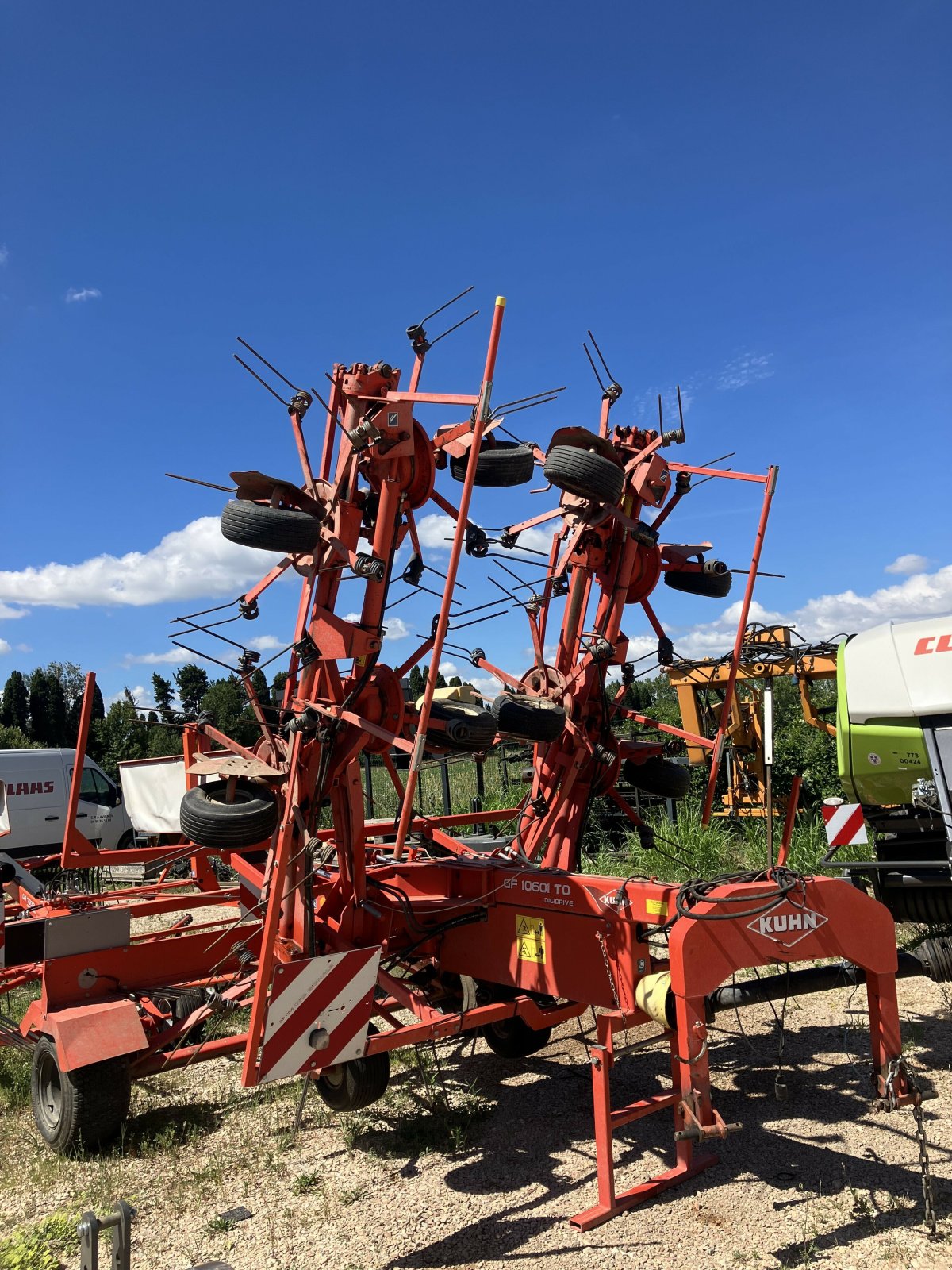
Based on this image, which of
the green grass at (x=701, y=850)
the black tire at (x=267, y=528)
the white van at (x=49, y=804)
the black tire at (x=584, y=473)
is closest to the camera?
the black tire at (x=267, y=528)

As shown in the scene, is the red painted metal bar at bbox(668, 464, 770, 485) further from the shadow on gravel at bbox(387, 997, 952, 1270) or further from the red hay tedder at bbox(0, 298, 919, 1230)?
the shadow on gravel at bbox(387, 997, 952, 1270)

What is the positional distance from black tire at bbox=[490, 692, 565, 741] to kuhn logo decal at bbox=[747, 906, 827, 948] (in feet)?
7.26

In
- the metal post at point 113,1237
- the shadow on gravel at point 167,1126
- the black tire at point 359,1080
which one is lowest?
the shadow on gravel at point 167,1126

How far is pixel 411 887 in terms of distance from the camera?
21.2ft

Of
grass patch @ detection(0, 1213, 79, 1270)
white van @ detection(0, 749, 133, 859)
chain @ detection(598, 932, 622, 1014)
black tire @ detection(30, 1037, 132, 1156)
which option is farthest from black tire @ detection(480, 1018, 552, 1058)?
white van @ detection(0, 749, 133, 859)

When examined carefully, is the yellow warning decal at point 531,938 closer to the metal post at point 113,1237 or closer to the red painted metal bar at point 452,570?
the red painted metal bar at point 452,570

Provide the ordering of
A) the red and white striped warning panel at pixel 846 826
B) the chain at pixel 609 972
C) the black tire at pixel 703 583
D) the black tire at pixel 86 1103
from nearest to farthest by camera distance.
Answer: the chain at pixel 609 972 → the black tire at pixel 86 1103 → the red and white striped warning panel at pixel 846 826 → the black tire at pixel 703 583

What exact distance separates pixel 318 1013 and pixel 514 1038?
2450mm

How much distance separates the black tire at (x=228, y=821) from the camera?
17.4 ft

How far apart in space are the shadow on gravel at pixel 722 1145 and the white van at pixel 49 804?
12.9 metres

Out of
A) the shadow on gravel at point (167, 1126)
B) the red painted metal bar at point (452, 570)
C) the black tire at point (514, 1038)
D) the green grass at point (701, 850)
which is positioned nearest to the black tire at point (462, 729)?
the red painted metal bar at point (452, 570)

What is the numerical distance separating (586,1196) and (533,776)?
10.7ft

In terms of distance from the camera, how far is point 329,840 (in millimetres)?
6926

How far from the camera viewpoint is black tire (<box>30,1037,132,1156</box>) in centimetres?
542
